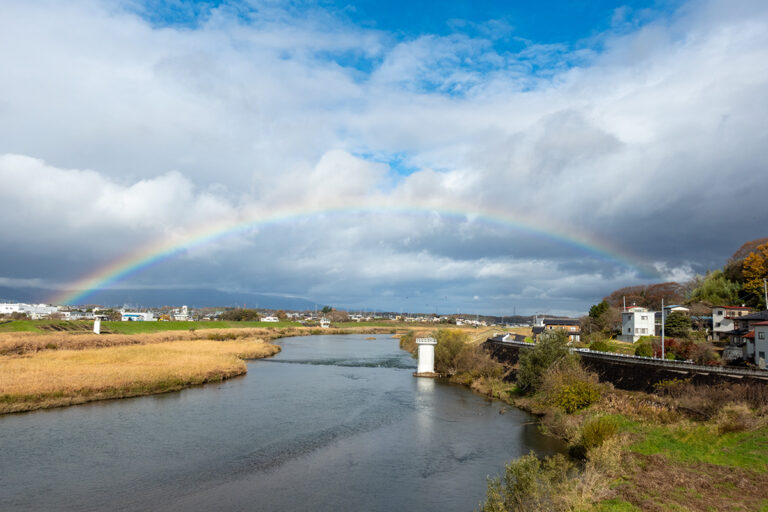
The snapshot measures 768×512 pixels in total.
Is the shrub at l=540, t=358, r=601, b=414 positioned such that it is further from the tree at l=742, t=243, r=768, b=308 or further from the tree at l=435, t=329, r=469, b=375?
the tree at l=742, t=243, r=768, b=308

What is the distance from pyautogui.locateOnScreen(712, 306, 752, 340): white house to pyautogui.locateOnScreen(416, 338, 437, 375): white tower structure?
109 ft

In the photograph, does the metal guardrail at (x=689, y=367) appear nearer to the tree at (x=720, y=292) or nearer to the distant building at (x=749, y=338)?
the distant building at (x=749, y=338)

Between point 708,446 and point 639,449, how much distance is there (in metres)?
2.57

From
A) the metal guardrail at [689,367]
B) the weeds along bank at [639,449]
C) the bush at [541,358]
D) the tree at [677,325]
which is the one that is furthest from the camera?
the tree at [677,325]

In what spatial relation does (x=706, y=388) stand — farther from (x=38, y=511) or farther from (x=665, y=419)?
(x=38, y=511)

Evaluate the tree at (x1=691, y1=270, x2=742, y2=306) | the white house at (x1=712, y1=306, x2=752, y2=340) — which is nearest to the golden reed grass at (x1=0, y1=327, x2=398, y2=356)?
the white house at (x1=712, y1=306, x2=752, y2=340)

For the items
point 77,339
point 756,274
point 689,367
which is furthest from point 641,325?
point 77,339

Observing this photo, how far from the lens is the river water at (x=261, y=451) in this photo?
18.1 meters

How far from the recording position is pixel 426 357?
58.2 meters

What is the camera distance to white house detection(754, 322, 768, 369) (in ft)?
119

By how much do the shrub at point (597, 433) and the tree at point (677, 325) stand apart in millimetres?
41151

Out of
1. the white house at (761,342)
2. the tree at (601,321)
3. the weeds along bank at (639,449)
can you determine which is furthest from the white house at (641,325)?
the weeds along bank at (639,449)

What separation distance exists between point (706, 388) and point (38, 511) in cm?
3075

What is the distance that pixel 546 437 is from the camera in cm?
2786
